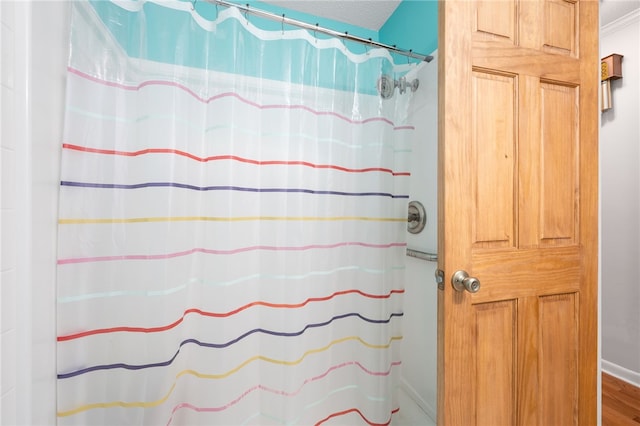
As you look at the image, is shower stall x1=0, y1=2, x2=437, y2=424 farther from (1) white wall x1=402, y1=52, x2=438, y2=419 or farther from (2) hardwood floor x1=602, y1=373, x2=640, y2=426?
(2) hardwood floor x1=602, y1=373, x2=640, y2=426

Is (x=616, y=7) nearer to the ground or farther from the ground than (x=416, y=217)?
farther from the ground

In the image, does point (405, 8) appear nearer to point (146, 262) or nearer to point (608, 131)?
point (608, 131)

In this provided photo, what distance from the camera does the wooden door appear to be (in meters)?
0.84

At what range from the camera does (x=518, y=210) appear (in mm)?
903

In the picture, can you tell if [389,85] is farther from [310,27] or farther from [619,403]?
[619,403]

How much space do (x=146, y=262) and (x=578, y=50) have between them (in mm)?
1694

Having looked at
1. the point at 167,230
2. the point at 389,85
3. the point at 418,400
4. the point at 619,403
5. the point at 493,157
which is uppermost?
the point at 389,85

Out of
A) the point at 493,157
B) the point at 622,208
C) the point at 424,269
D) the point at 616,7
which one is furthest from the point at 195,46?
the point at 622,208

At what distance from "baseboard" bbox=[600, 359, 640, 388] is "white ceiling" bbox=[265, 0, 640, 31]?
219 cm

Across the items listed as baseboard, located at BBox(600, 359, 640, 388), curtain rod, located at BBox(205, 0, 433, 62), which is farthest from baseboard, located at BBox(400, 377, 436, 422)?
curtain rod, located at BBox(205, 0, 433, 62)

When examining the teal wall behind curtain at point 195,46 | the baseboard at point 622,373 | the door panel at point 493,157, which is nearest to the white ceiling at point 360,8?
the teal wall behind curtain at point 195,46

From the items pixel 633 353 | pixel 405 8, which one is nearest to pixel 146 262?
pixel 405 8

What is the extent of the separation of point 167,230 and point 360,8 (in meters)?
1.84

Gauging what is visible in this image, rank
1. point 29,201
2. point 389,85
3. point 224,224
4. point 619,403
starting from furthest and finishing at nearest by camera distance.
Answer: point 619,403 → point 389,85 → point 224,224 → point 29,201
